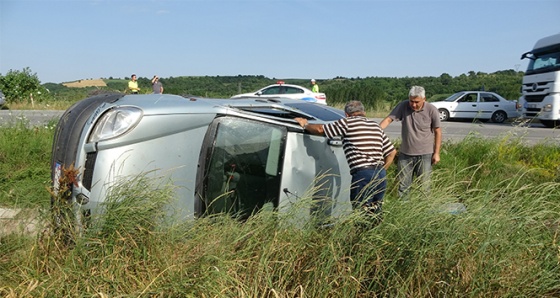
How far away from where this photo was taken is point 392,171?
7.86m

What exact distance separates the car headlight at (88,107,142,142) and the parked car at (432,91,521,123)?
21.4 meters

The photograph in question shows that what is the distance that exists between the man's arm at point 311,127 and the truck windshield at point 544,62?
15.5m

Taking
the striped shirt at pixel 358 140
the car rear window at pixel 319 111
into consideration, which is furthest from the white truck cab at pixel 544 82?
the striped shirt at pixel 358 140

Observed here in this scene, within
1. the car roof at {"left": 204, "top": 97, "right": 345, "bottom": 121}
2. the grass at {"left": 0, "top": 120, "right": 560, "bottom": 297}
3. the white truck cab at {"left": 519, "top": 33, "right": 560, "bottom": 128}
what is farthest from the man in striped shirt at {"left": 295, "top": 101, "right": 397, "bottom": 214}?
the white truck cab at {"left": 519, "top": 33, "right": 560, "bottom": 128}

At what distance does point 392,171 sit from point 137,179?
486 centimetres

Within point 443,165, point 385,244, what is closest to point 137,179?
point 385,244

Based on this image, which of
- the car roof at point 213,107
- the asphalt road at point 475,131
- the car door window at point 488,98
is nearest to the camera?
the car roof at point 213,107

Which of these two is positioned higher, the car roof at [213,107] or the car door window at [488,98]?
the car roof at [213,107]

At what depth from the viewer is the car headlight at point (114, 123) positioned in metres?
3.98

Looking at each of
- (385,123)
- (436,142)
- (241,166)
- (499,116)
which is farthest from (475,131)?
(499,116)

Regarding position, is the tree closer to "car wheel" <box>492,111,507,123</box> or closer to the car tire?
"car wheel" <box>492,111,507,123</box>

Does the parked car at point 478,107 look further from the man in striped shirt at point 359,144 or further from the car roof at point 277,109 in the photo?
the man in striped shirt at point 359,144

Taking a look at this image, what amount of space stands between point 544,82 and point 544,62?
0.80 metres

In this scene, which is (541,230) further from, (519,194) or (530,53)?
(530,53)
